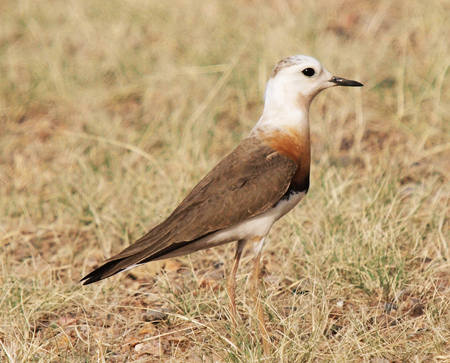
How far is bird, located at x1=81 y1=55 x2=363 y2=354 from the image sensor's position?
419cm

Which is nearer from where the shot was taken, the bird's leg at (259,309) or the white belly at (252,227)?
the bird's leg at (259,309)

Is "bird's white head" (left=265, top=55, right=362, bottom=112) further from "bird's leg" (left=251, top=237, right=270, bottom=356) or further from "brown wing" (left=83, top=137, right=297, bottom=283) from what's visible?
"bird's leg" (left=251, top=237, right=270, bottom=356)

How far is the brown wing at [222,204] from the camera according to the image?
164 inches

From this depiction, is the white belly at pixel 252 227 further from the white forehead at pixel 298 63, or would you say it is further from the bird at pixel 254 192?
the white forehead at pixel 298 63

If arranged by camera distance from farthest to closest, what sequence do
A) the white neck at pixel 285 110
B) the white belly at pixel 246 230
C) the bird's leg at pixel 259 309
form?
the white neck at pixel 285 110, the white belly at pixel 246 230, the bird's leg at pixel 259 309

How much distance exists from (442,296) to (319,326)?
793mm

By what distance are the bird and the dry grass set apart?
17.2 inches

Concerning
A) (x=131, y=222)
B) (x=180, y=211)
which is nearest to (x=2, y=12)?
(x=131, y=222)

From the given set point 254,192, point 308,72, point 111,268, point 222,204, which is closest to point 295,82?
point 308,72

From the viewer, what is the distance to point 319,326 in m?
4.19

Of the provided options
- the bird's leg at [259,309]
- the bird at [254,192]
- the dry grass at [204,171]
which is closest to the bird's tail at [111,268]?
the bird at [254,192]

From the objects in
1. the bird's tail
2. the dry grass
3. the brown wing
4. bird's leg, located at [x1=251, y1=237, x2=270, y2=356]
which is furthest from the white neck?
the bird's tail

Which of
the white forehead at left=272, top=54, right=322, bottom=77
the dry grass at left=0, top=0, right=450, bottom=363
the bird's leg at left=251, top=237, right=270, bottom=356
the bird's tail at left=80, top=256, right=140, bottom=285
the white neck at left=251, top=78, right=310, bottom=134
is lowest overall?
the dry grass at left=0, top=0, right=450, bottom=363

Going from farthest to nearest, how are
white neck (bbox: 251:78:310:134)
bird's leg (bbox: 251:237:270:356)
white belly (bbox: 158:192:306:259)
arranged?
white neck (bbox: 251:78:310:134) → white belly (bbox: 158:192:306:259) → bird's leg (bbox: 251:237:270:356)
